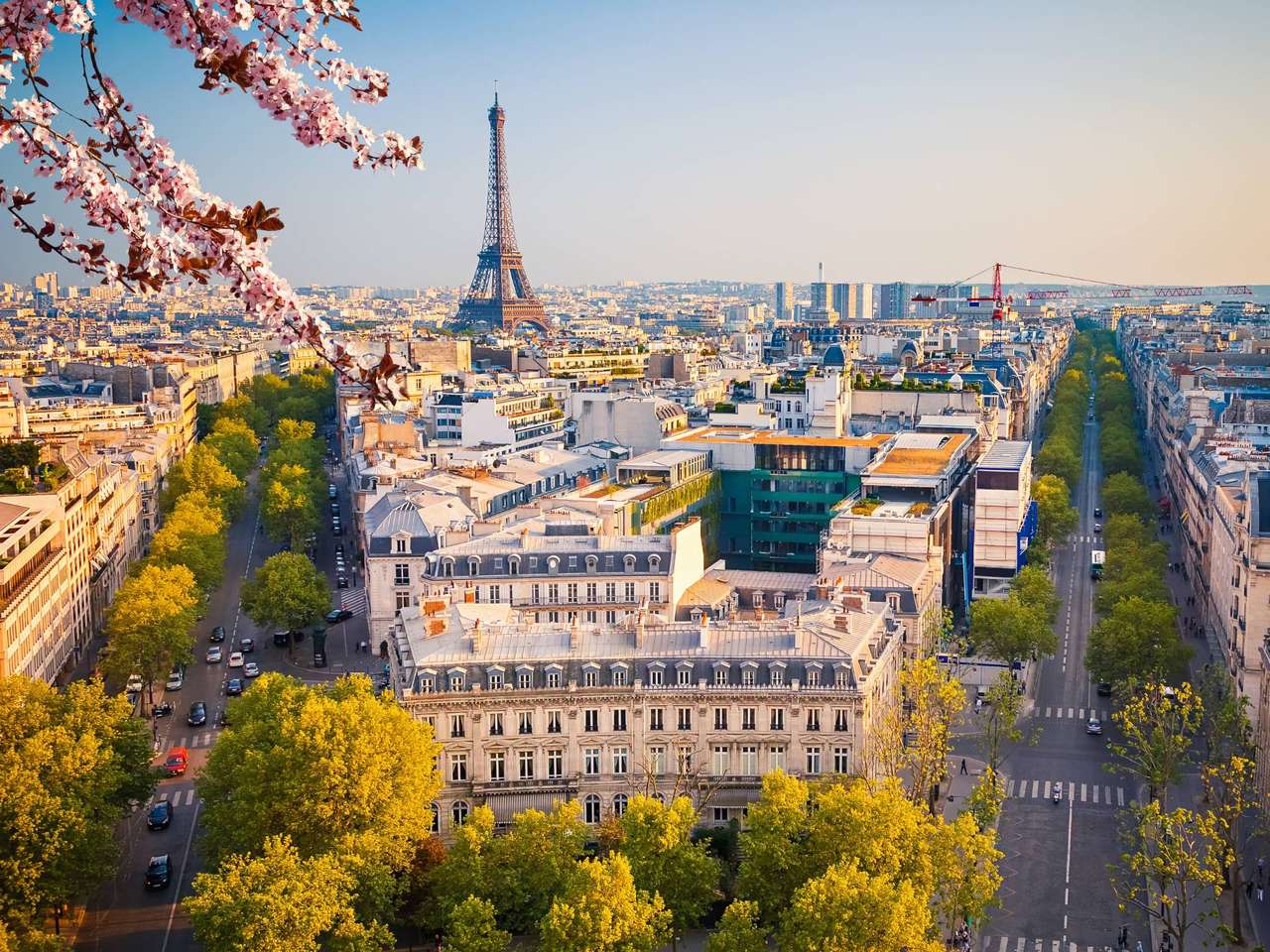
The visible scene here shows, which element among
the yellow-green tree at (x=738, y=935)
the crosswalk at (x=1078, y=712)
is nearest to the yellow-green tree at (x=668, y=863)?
the yellow-green tree at (x=738, y=935)

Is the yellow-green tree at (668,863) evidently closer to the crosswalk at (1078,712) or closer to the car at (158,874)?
the car at (158,874)

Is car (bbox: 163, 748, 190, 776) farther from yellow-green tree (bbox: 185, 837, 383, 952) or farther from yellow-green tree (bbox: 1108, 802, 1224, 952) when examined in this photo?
yellow-green tree (bbox: 1108, 802, 1224, 952)

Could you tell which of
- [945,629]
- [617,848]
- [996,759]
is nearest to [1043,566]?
[945,629]

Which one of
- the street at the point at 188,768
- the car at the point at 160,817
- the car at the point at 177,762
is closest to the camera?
the street at the point at 188,768

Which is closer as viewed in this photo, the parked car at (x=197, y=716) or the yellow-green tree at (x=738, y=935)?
the yellow-green tree at (x=738, y=935)

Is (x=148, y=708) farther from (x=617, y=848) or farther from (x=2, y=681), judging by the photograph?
(x=617, y=848)

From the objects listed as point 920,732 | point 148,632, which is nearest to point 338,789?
point 920,732
